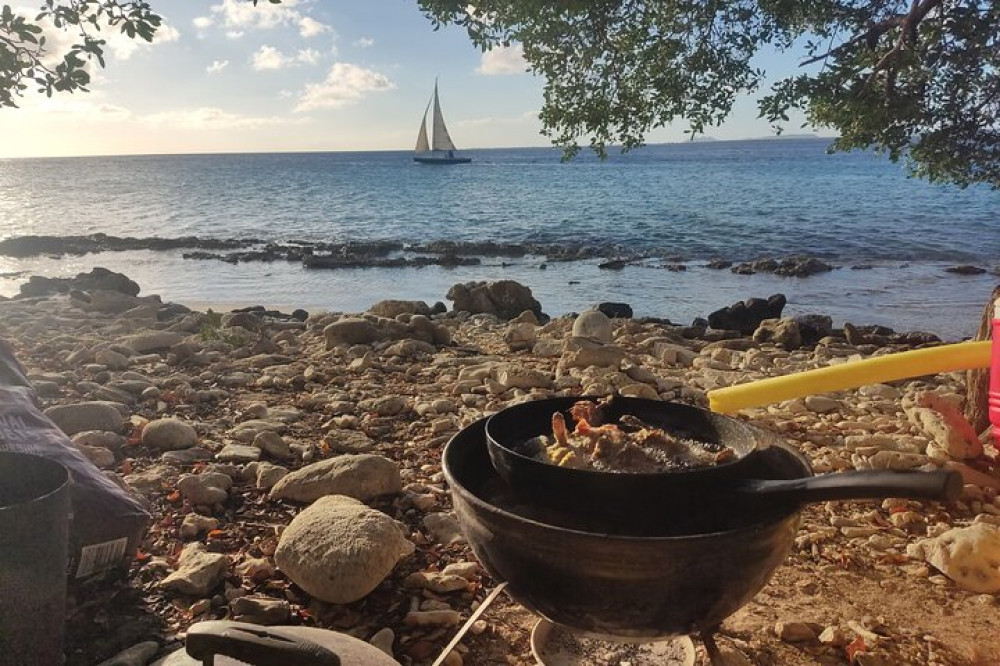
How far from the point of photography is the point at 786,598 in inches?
134

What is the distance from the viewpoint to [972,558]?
342 centimetres

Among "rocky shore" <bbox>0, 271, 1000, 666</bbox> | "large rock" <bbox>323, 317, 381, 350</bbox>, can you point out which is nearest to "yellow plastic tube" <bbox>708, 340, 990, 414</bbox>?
"rocky shore" <bbox>0, 271, 1000, 666</bbox>

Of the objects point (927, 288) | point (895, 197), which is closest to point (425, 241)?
point (927, 288)

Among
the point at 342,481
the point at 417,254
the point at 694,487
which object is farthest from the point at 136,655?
the point at 417,254

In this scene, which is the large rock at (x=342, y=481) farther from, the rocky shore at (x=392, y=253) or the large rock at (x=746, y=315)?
the rocky shore at (x=392, y=253)

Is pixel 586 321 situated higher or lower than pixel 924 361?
lower

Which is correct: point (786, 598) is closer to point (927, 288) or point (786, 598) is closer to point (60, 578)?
point (60, 578)

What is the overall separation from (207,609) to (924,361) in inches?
126

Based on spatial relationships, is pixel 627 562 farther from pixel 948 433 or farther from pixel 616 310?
pixel 616 310

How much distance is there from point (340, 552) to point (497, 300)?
10.5 m

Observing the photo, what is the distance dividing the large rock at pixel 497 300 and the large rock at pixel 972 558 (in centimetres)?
996

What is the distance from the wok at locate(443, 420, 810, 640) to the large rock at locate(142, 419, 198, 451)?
363cm

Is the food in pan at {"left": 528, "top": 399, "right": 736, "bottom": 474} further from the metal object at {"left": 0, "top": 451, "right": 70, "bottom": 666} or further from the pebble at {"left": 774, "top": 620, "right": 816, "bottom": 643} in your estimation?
the metal object at {"left": 0, "top": 451, "right": 70, "bottom": 666}

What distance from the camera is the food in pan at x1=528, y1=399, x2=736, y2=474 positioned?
227 cm
